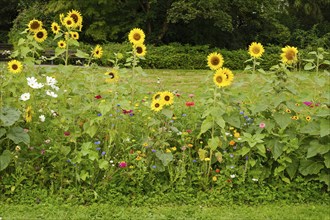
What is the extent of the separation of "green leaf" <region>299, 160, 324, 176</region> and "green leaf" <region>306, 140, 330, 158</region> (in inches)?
5.8

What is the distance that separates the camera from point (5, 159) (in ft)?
11.9

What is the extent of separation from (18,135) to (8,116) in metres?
0.16

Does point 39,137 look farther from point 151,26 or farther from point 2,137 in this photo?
point 151,26

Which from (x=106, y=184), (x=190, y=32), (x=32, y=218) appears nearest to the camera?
(x=32, y=218)

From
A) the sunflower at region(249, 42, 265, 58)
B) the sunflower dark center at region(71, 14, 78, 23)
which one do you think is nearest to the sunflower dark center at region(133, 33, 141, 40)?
the sunflower dark center at region(71, 14, 78, 23)

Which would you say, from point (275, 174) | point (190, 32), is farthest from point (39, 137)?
point (190, 32)

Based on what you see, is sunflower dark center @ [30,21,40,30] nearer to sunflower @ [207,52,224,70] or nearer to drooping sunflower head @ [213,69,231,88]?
sunflower @ [207,52,224,70]

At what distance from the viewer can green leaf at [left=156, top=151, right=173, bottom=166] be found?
372cm

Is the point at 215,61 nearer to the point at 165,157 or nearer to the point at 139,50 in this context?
the point at 139,50

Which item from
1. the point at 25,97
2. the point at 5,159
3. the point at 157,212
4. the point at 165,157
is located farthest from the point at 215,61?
the point at 5,159

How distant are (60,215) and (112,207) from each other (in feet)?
1.22

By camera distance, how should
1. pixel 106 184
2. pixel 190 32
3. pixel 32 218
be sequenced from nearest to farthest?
1. pixel 32 218
2. pixel 106 184
3. pixel 190 32

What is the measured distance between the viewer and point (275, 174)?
3.82 m

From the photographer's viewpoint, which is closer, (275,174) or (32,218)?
(32,218)
